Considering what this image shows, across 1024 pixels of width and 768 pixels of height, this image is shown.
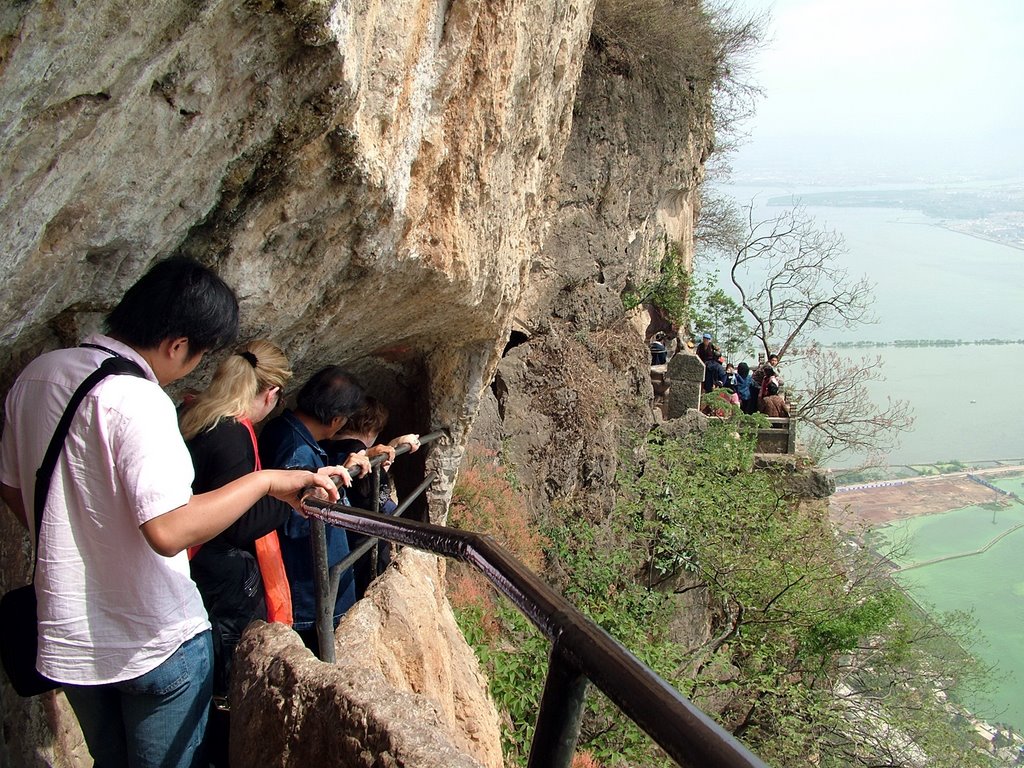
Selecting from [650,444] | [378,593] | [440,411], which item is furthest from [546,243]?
[378,593]

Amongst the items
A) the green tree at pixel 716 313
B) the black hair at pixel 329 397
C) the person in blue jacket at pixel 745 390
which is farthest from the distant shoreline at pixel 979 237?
the black hair at pixel 329 397

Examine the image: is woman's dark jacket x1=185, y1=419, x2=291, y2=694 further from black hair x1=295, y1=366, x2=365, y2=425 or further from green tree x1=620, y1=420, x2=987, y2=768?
green tree x1=620, y1=420, x2=987, y2=768

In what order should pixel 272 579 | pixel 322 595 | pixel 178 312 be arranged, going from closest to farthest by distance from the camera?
pixel 178 312 < pixel 322 595 < pixel 272 579

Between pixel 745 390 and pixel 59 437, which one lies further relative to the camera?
pixel 745 390

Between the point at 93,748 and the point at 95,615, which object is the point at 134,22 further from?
the point at 93,748

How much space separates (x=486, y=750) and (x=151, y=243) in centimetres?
214

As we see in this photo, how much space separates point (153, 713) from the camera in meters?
1.81

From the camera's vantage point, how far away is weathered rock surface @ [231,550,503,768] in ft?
4.93

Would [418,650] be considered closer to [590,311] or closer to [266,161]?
[266,161]

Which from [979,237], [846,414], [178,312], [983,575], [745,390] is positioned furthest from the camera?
[979,237]

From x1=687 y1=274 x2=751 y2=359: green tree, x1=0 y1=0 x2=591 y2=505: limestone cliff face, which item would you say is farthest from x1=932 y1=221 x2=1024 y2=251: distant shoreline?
x1=0 y1=0 x2=591 y2=505: limestone cliff face

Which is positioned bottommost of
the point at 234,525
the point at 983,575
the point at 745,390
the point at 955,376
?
the point at 983,575

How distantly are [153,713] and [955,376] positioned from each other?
75.8 metres

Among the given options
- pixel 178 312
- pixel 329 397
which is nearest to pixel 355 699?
pixel 178 312
